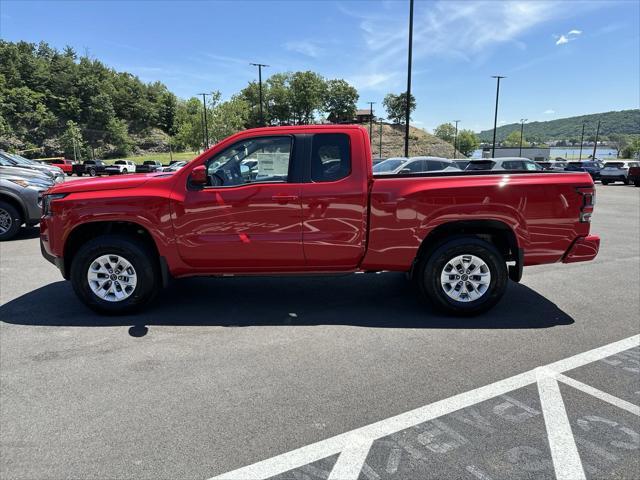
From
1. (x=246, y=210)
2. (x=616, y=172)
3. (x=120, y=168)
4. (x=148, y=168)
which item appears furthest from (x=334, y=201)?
Result: (x=120, y=168)

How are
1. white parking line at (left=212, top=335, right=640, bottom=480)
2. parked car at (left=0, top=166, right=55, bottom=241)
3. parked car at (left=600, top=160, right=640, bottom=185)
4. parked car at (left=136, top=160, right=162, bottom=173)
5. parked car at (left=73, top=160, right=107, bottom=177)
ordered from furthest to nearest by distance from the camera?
parked car at (left=73, top=160, right=107, bottom=177) → parked car at (left=136, top=160, right=162, bottom=173) → parked car at (left=600, top=160, right=640, bottom=185) → parked car at (left=0, top=166, right=55, bottom=241) → white parking line at (left=212, top=335, right=640, bottom=480)

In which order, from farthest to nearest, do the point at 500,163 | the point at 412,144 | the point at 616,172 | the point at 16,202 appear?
the point at 412,144 < the point at 616,172 < the point at 500,163 < the point at 16,202

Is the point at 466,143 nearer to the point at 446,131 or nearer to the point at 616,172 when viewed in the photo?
the point at 446,131

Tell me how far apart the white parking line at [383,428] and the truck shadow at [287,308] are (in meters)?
0.97

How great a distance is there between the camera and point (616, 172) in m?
29.3

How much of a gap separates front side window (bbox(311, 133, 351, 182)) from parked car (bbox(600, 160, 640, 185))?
32.3 metres

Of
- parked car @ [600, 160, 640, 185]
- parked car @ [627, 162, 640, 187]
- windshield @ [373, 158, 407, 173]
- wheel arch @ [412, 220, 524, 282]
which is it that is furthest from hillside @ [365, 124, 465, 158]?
wheel arch @ [412, 220, 524, 282]

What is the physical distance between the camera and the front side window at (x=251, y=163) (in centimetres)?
432

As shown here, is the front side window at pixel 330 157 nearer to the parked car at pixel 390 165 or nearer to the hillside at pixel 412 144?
the parked car at pixel 390 165

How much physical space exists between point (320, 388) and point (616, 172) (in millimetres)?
34031

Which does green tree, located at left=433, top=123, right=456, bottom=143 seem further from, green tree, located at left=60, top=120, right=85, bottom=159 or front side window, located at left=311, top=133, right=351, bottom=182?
front side window, located at left=311, top=133, right=351, bottom=182

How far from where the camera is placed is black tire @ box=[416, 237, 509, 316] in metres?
4.34

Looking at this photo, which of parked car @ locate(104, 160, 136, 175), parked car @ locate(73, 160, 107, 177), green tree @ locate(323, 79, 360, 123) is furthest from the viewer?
green tree @ locate(323, 79, 360, 123)

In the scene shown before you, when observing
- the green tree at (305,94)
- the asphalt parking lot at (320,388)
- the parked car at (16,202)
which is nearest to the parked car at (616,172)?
the asphalt parking lot at (320,388)
